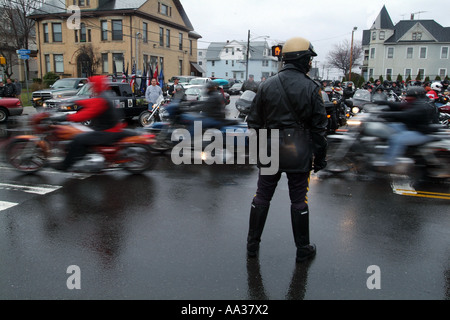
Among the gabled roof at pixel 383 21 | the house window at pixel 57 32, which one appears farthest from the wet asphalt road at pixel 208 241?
the gabled roof at pixel 383 21

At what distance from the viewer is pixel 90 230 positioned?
15.6 ft

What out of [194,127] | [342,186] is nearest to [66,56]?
[194,127]

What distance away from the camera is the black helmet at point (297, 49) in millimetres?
3664

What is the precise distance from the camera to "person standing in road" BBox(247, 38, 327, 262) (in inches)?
141

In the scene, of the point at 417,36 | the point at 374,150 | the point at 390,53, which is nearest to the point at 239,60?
the point at 390,53

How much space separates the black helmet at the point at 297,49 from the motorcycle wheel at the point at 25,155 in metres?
5.62

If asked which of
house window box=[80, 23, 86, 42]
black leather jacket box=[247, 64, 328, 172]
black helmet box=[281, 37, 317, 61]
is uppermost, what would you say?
house window box=[80, 23, 86, 42]

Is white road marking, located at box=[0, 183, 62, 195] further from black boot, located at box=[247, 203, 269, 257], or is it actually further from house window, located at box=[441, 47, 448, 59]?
house window, located at box=[441, 47, 448, 59]

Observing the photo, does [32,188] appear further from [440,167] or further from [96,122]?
[440,167]

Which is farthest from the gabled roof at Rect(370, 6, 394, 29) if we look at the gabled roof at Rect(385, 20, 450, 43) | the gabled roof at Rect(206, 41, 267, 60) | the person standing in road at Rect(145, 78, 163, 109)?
the person standing in road at Rect(145, 78, 163, 109)

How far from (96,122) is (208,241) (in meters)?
3.64

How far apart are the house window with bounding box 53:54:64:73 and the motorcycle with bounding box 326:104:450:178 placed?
41.7 meters

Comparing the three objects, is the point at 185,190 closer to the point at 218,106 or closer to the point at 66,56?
the point at 218,106

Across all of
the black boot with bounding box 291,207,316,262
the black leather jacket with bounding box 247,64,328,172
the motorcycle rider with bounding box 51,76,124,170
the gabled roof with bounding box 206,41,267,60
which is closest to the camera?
the black leather jacket with bounding box 247,64,328,172
